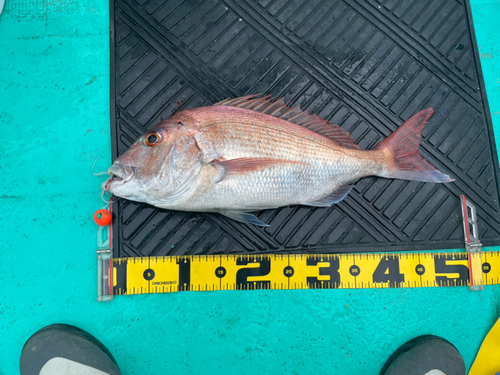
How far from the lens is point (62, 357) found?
64.1 inches

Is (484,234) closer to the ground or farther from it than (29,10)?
closer to the ground

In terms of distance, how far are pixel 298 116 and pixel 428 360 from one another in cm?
170

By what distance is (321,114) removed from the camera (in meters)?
1.90

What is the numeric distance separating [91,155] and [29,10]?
44.2 inches

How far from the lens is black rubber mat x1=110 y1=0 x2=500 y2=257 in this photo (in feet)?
5.94

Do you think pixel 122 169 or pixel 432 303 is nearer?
pixel 122 169

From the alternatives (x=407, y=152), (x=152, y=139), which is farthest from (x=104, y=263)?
(x=407, y=152)

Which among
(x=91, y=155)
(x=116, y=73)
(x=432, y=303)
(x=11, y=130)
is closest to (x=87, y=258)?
(x=91, y=155)

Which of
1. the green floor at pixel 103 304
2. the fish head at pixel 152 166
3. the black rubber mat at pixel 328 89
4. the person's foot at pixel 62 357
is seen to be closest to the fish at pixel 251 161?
the fish head at pixel 152 166

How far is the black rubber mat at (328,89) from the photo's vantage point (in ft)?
5.94

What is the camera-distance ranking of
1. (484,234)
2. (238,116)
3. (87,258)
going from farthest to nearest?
1. (484,234)
2. (87,258)
3. (238,116)

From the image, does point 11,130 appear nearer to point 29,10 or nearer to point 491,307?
point 29,10

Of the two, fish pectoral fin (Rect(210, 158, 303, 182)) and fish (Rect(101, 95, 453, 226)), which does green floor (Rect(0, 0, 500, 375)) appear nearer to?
fish (Rect(101, 95, 453, 226))

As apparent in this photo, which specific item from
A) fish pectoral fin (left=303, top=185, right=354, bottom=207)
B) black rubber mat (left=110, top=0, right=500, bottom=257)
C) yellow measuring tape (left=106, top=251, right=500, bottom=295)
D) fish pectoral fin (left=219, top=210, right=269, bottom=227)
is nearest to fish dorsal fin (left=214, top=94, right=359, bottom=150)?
black rubber mat (left=110, top=0, right=500, bottom=257)
